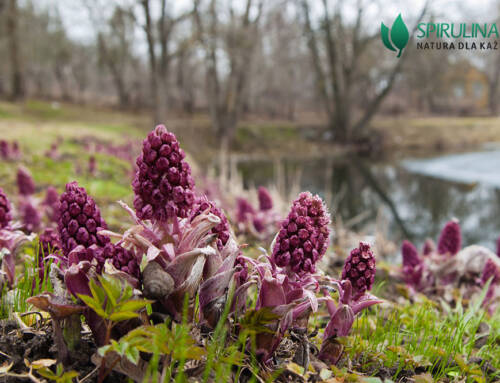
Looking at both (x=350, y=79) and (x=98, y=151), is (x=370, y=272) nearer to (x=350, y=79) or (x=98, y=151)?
(x=98, y=151)

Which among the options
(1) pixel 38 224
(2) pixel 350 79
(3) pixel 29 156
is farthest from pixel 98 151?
(2) pixel 350 79

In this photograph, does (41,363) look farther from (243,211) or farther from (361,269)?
(243,211)

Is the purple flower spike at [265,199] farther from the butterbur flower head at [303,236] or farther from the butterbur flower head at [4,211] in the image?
the butterbur flower head at [303,236]

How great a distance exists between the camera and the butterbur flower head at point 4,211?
2.18m

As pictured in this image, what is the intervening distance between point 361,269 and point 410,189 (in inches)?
569

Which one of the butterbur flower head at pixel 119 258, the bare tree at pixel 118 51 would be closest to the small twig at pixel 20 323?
the butterbur flower head at pixel 119 258

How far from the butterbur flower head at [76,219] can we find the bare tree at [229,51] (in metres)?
17.0

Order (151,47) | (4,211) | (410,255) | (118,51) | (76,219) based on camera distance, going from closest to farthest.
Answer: (76,219), (4,211), (410,255), (151,47), (118,51)

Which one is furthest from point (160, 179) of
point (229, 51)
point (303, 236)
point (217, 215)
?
point (229, 51)

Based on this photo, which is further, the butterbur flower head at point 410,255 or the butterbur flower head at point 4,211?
the butterbur flower head at point 410,255

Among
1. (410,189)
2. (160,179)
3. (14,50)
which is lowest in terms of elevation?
(410,189)

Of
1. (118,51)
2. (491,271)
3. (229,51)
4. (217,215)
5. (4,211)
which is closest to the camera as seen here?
(217,215)

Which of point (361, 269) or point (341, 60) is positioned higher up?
point (341, 60)

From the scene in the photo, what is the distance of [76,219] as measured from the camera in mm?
1633
